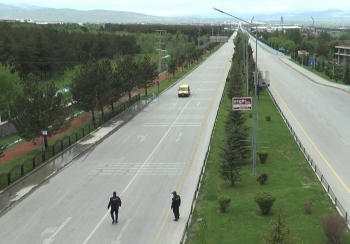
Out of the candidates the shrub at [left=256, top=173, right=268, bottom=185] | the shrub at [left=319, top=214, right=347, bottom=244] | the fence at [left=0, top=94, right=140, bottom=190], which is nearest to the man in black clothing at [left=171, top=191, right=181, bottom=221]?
the shrub at [left=319, top=214, right=347, bottom=244]

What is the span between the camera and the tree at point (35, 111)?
90.5 ft

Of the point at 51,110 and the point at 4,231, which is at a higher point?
the point at 51,110

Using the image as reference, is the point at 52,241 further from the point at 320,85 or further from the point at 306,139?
the point at 320,85

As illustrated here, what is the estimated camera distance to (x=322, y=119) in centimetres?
3909

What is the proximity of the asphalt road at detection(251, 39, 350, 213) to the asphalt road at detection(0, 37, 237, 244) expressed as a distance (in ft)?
20.6

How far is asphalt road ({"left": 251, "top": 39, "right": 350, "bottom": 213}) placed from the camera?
23.9 m

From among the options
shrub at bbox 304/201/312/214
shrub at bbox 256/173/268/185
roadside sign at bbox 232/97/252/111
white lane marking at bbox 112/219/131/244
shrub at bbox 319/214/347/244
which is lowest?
white lane marking at bbox 112/219/131/244

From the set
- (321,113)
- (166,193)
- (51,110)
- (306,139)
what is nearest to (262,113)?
(321,113)

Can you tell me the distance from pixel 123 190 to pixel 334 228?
9940 mm

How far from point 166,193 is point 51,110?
1122 centimetres

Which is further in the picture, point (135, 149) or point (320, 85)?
point (320, 85)

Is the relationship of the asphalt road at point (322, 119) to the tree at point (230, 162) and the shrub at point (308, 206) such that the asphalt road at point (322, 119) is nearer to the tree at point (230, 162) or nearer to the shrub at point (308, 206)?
the shrub at point (308, 206)

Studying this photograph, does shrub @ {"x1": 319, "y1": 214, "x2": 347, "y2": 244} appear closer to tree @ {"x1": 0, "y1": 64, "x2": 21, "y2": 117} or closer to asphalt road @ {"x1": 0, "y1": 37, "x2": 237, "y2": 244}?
asphalt road @ {"x1": 0, "y1": 37, "x2": 237, "y2": 244}

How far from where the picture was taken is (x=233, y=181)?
22.0 meters
